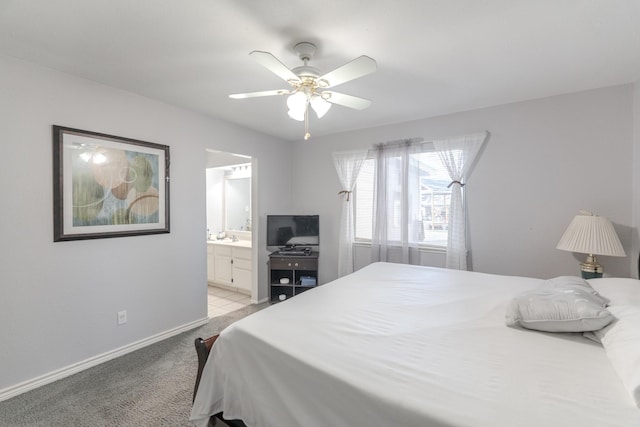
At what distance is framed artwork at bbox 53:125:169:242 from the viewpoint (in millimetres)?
2223

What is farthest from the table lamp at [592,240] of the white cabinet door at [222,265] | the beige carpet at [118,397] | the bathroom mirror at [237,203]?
the bathroom mirror at [237,203]

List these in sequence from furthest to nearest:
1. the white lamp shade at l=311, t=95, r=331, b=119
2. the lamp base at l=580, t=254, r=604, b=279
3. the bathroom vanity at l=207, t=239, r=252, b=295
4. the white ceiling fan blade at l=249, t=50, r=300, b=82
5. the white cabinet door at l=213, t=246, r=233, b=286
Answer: the white cabinet door at l=213, t=246, r=233, b=286, the bathroom vanity at l=207, t=239, r=252, b=295, the lamp base at l=580, t=254, r=604, b=279, the white lamp shade at l=311, t=95, r=331, b=119, the white ceiling fan blade at l=249, t=50, r=300, b=82

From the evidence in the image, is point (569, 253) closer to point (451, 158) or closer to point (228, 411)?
point (451, 158)

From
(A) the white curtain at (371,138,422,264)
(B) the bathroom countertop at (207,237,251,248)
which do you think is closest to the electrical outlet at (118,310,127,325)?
(B) the bathroom countertop at (207,237,251,248)

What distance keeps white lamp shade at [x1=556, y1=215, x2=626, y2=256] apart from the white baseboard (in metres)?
3.83

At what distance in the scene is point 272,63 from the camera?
5.03ft

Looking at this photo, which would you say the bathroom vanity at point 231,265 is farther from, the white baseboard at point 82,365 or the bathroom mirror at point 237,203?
the white baseboard at point 82,365

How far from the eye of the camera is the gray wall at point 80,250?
2.01 meters

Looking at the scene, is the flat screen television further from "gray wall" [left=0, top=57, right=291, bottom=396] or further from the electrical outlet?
the electrical outlet

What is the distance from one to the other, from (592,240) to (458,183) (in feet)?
4.01

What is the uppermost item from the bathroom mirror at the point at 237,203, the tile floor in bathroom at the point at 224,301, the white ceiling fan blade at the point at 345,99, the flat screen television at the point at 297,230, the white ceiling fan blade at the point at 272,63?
the white ceiling fan blade at the point at 272,63

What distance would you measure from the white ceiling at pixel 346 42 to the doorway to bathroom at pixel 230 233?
1725 mm

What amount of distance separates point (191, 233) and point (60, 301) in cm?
122

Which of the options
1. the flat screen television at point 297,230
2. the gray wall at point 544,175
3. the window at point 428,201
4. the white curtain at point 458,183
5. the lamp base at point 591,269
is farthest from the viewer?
the flat screen television at point 297,230
